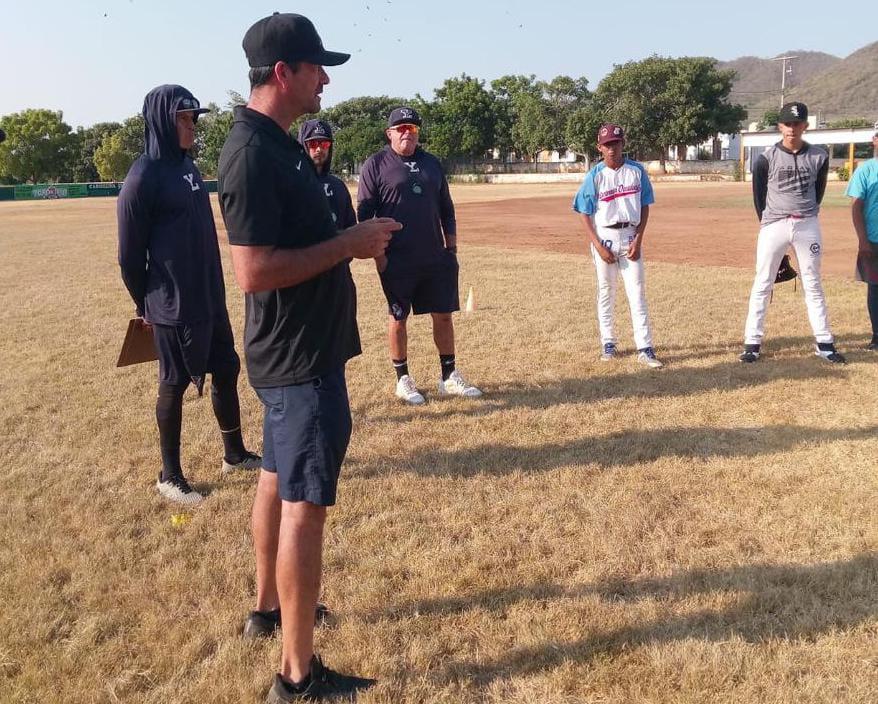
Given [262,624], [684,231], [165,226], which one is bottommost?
[262,624]

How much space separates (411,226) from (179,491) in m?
2.69

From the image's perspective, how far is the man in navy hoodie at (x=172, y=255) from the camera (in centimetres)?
391

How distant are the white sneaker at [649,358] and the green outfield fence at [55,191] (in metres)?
70.4

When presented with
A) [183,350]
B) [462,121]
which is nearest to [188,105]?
[183,350]

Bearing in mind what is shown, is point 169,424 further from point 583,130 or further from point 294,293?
point 583,130

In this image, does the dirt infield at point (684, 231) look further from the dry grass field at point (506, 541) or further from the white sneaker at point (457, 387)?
the white sneaker at point (457, 387)

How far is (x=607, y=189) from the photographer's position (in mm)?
6770

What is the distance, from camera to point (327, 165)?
5.41 m

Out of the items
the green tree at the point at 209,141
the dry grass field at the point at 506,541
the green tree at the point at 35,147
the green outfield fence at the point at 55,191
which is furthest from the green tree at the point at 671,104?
the dry grass field at the point at 506,541

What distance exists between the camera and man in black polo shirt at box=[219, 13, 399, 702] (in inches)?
86.2

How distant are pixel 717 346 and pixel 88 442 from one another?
5.83m

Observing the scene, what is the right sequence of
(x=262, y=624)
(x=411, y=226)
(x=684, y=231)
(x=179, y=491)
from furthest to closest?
1. (x=684, y=231)
2. (x=411, y=226)
3. (x=179, y=491)
4. (x=262, y=624)

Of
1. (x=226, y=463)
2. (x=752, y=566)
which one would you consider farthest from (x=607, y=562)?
(x=226, y=463)

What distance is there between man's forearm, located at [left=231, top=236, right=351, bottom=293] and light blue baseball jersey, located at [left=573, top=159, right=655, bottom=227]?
4928 mm
